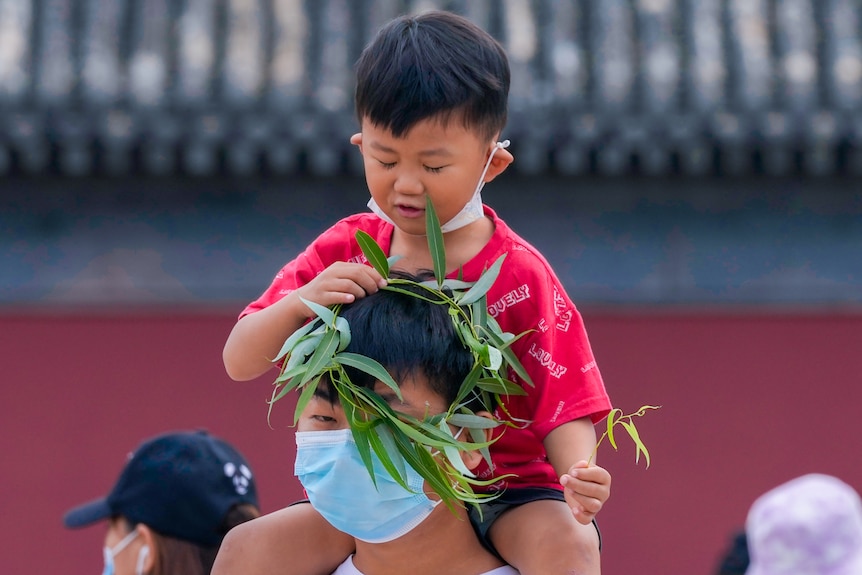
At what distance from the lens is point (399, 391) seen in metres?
2.72

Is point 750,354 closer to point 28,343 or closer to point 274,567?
point 28,343

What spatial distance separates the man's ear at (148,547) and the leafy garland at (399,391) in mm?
1163

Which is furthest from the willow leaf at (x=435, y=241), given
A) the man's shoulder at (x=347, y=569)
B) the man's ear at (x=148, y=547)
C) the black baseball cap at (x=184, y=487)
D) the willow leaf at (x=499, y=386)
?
the man's ear at (x=148, y=547)

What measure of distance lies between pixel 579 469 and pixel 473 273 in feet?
1.75

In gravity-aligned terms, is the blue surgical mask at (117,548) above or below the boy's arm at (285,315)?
below

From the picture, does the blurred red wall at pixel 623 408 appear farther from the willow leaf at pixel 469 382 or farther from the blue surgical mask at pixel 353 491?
the willow leaf at pixel 469 382

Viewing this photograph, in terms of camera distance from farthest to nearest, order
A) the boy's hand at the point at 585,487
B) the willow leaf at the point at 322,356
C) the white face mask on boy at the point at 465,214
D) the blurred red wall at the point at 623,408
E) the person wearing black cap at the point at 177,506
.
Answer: the blurred red wall at the point at 623,408, the person wearing black cap at the point at 177,506, the white face mask on boy at the point at 465,214, the willow leaf at the point at 322,356, the boy's hand at the point at 585,487

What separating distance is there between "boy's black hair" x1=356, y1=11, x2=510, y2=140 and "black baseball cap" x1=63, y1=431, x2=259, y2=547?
132 centimetres

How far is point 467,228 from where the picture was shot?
2.99 metres

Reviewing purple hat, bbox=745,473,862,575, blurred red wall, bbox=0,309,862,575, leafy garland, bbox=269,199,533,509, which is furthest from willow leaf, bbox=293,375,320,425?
blurred red wall, bbox=0,309,862,575

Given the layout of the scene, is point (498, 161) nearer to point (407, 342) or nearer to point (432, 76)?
point (432, 76)

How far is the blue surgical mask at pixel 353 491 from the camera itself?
2.74 m

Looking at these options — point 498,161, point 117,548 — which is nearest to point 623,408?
point 117,548

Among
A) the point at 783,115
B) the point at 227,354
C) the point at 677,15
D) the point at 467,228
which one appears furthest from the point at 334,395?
the point at 677,15
